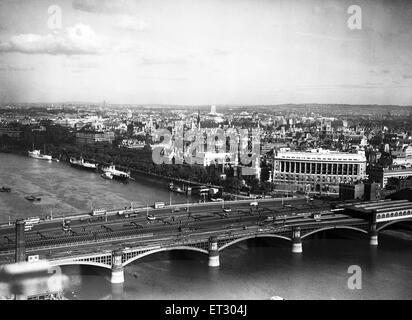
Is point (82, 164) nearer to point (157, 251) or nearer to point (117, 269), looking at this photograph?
point (157, 251)

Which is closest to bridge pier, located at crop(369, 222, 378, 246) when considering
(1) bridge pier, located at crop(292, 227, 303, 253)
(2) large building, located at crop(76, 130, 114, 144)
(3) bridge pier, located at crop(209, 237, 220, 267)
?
(1) bridge pier, located at crop(292, 227, 303, 253)

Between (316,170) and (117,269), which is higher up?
(316,170)

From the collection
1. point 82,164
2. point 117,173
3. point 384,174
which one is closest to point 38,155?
point 82,164

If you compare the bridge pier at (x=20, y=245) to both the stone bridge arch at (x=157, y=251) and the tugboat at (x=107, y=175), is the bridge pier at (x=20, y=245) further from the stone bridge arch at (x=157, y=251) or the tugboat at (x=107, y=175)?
the tugboat at (x=107, y=175)

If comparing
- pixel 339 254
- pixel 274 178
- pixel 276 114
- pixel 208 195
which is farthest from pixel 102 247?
pixel 276 114
